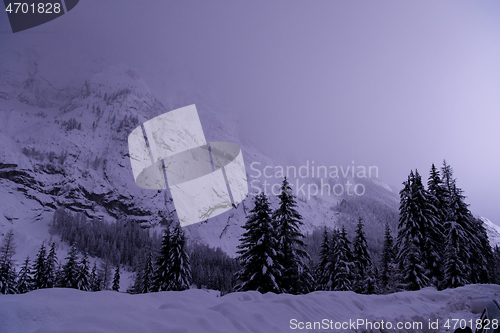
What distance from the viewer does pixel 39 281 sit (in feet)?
109

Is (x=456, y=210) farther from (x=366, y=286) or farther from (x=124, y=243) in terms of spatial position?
(x=124, y=243)

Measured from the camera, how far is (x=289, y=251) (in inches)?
781

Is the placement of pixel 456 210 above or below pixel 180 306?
above

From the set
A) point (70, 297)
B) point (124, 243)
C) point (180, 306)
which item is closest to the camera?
point (70, 297)

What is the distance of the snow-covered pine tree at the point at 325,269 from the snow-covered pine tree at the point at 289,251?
867cm

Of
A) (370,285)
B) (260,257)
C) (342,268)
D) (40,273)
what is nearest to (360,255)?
(370,285)

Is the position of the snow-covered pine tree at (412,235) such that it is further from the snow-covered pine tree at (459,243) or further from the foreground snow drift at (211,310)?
the foreground snow drift at (211,310)

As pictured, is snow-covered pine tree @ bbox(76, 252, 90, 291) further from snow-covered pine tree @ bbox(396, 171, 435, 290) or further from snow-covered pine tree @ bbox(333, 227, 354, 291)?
snow-covered pine tree @ bbox(396, 171, 435, 290)

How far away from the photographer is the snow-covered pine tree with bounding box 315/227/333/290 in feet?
93.5

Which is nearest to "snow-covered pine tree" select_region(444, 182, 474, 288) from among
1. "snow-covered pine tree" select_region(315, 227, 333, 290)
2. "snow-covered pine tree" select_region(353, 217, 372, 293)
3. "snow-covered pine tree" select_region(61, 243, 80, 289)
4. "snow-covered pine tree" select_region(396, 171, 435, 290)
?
"snow-covered pine tree" select_region(396, 171, 435, 290)

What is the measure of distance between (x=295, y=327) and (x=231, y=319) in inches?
64.4

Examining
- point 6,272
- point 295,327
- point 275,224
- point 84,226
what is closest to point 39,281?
point 6,272

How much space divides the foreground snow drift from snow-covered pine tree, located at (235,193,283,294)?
31.1 ft

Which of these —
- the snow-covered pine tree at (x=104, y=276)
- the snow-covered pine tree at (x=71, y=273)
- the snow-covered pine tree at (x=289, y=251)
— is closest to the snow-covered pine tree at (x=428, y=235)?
the snow-covered pine tree at (x=289, y=251)
